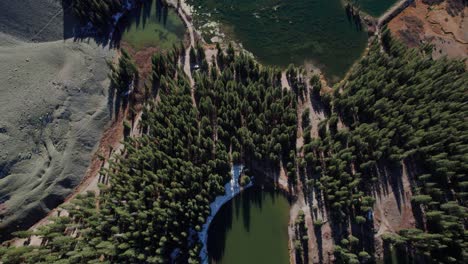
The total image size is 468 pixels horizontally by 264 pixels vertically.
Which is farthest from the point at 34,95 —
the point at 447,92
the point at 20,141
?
the point at 447,92

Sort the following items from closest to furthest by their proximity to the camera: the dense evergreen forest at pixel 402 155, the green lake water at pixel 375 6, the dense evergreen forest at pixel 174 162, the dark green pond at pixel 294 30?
the dense evergreen forest at pixel 174 162 < the dense evergreen forest at pixel 402 155 < the dark green pond at pixel 294 30 < the green lake water at pixel 375 6

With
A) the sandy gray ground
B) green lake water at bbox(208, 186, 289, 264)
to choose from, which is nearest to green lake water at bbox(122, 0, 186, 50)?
the sandy gray ground

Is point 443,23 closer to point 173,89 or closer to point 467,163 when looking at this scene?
point 467,163

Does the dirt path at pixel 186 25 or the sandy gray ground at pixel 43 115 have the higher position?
the dirt path at pixel 186 25

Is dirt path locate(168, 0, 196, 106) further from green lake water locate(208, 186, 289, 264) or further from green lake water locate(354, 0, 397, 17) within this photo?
green lake water locate(354, 0, 397, 17)

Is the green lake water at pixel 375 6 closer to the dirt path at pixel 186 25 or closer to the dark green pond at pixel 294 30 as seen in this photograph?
the dark green pond at pixel 294 30

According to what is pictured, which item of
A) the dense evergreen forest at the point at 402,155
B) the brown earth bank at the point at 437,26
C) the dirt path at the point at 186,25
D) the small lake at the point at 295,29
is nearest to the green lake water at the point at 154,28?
the dirt path at the point at 186,25
